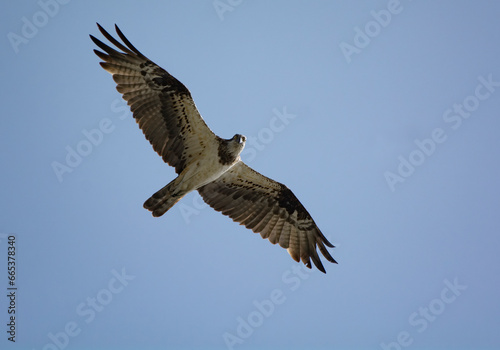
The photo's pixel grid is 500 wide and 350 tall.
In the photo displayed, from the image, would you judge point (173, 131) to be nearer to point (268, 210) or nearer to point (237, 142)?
point (237, 142)

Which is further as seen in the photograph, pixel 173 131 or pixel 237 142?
pixel 173 131

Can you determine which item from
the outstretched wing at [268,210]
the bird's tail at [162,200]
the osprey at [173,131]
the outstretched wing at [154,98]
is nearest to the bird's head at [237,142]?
the osprey at [173,131]

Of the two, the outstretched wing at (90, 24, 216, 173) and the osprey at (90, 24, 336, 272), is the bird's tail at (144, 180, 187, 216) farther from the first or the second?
the outstretched wing at (90, 24, 216, 173)

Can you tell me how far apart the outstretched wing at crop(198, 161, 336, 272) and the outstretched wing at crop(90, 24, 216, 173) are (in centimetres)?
136

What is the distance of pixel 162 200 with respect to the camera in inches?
506

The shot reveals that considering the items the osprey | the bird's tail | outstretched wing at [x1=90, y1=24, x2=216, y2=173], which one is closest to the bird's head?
the osprey

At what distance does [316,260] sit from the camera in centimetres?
1392

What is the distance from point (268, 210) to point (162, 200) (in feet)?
8.42

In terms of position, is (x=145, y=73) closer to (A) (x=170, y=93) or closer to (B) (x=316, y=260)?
(A) (x=170, y=93)

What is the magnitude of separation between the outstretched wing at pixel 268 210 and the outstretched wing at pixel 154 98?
4.45ft

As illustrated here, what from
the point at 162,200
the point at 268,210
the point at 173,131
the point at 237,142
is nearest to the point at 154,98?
the point at 173,131

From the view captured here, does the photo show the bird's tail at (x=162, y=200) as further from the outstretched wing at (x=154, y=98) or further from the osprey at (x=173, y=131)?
the outstretched wing at (x=154, y=98)

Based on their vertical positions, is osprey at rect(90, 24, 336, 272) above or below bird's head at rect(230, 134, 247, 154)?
above

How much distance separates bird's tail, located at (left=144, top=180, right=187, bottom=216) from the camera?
42.0 feet
